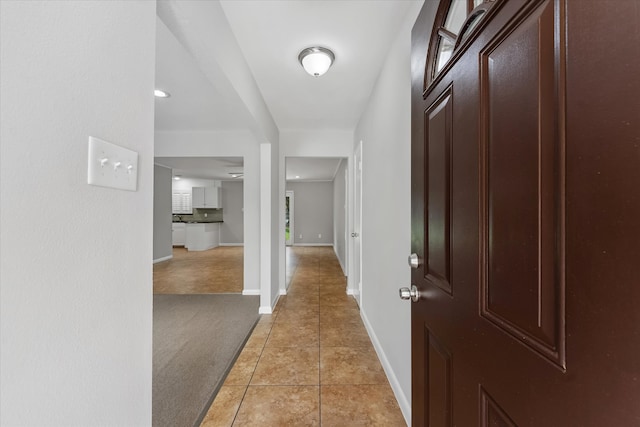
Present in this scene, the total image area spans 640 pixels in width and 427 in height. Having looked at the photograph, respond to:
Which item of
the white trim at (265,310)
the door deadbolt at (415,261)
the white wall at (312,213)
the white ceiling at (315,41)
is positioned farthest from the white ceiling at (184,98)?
the white wall at (312,213)

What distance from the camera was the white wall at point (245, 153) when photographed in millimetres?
3885

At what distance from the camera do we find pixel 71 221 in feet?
1.98

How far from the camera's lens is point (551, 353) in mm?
454

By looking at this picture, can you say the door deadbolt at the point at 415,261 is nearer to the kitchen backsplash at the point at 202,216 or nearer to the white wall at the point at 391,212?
the white wall at the point at 391,212

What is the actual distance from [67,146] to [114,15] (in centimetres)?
40

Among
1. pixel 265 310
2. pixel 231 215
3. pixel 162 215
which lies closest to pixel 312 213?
pixel 231 215

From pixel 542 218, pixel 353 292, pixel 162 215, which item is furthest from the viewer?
pixel 162 215

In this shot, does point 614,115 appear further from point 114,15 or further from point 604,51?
point 114,15

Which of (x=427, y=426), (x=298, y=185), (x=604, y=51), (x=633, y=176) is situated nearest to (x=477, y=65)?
(x=604, y=51)

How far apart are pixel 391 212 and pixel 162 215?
5981 millimetres

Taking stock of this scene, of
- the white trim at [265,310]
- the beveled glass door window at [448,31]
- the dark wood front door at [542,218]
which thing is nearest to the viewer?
the dark wood front door at [542,218]

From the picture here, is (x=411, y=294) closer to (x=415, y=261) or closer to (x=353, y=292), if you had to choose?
(x=415, y=261)

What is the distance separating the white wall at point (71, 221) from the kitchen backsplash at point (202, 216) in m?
9.30

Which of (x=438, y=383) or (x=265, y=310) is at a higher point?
(x=438, y=383)
